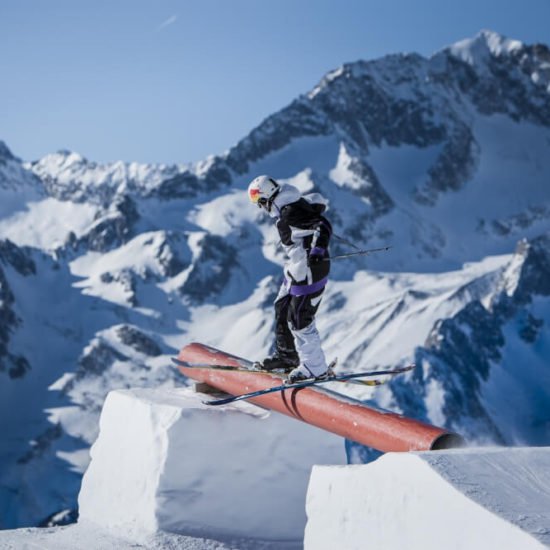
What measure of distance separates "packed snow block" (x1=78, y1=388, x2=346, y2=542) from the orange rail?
15.7 inches

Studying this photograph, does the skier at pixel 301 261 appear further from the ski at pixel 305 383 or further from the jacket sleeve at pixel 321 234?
the ski at pixel 305 383

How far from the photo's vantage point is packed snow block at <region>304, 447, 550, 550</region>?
4809mm

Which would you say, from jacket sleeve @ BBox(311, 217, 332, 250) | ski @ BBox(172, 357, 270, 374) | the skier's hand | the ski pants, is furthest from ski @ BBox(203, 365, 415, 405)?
jacket sleeve @ BBox(311, 217, 332, 250)

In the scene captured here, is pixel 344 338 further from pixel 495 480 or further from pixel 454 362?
pixel 495 480

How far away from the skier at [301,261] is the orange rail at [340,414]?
45 cm

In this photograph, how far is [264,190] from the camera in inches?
357

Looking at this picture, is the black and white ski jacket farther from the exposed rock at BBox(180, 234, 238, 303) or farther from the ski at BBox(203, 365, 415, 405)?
the exposed rock at BBox(180, 234, 238, 303)

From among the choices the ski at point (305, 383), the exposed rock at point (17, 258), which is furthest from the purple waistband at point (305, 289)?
the exposed rock at point (17, 258)

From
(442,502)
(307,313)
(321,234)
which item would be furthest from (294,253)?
(442,502)

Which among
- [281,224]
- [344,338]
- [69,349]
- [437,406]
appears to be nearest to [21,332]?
[69,349]

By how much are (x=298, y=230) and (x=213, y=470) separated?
2.92 metres

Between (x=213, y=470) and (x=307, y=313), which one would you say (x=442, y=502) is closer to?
(x=307, y=313)

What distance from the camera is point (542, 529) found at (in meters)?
4.61

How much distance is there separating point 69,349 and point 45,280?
96.9 feet
